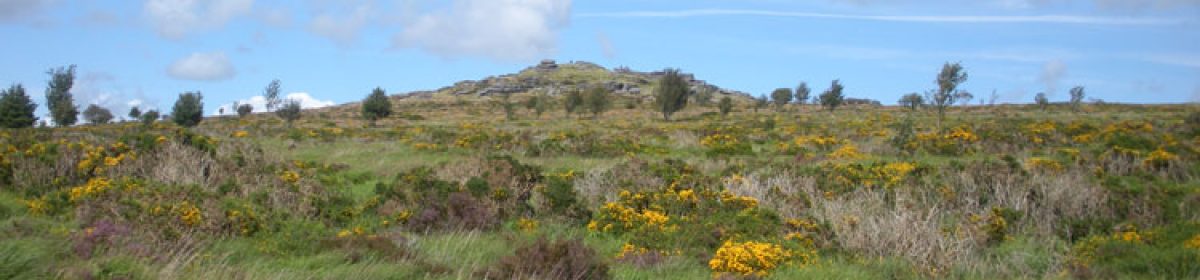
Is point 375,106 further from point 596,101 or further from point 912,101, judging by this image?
point 912,101

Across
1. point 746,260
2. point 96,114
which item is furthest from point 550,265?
point 96,114

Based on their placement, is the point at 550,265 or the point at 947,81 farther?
the point at 947,81

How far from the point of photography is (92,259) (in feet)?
17.5

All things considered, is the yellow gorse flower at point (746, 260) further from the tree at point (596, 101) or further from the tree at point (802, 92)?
the tree at point (802, 92)

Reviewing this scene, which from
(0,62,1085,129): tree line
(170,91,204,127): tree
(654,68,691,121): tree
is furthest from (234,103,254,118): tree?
(654,68,691,121): tree

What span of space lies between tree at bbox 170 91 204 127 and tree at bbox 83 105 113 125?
2787 cm

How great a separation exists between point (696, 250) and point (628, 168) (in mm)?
5207

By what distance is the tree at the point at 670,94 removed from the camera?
5462 centimetres

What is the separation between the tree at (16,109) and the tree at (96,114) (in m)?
27.4

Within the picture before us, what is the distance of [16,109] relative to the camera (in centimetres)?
4456

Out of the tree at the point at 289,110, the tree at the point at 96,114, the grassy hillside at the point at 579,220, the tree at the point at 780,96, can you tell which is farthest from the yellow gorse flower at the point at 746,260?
the tree at the point at 96,114

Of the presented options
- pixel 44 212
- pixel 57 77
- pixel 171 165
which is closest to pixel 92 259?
pixel 44 212

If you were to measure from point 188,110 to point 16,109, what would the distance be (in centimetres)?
938

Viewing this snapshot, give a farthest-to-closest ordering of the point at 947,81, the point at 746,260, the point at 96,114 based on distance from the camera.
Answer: the point at 96,114 → the point at 947,81 → the point at 746,260
